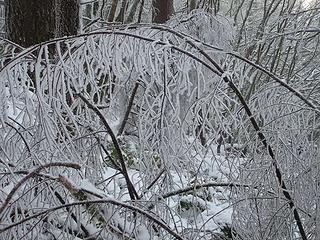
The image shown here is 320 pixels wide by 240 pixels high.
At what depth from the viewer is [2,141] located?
2002 mm

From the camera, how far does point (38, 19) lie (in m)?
2.86

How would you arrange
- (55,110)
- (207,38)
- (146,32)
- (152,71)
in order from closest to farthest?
1. (55,110)
2. (152,71)
3. (146,32)
4. (207,38)

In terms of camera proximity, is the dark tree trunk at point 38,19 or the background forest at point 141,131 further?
the dark tree trunk at point 38,19

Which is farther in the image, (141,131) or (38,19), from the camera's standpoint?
(38,19)

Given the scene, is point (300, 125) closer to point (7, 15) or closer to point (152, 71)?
point (152, 71)

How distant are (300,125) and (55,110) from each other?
48.7 inches

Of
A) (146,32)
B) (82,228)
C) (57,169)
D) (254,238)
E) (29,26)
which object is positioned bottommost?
(254,238)

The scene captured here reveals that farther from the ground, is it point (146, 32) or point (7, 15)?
point (7, 15)

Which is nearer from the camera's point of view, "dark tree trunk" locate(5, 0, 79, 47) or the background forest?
the background forest

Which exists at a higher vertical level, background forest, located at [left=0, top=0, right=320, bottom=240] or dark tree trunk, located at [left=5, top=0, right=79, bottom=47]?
dark tree trunk, located at [left=5, top=0, right=79, bottom=47]

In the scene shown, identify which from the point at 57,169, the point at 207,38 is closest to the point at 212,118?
the point at 57,169

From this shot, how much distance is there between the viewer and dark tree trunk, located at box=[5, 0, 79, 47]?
2.84m

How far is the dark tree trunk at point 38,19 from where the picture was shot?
2.84 m

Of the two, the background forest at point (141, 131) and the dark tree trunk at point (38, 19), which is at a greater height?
the dark tree trunk at point (38, 19)
